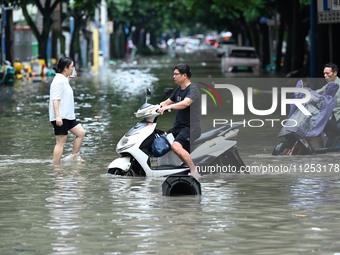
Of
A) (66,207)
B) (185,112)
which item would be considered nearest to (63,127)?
(185,112)

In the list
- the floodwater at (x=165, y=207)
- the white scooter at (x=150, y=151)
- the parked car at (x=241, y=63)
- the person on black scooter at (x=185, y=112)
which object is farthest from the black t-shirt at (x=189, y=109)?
the parked car at (x=241, y=63)

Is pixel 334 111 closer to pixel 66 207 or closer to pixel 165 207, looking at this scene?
pixel 165 207

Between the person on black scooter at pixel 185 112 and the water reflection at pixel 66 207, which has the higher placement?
the person on black scooter at pixel 185 112

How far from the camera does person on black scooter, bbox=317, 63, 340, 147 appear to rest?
58.6ft

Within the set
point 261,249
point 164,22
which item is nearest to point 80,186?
point 261,249

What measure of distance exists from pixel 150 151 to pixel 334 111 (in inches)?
153

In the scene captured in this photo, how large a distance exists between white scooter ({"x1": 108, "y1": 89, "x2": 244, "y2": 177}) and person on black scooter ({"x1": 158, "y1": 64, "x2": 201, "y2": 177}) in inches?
7.7

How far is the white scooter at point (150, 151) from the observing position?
15.5 metres

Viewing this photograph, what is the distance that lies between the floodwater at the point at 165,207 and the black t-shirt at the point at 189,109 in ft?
2.52

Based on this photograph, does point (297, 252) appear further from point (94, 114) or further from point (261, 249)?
point (94, 114)

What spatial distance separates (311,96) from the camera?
17.9m

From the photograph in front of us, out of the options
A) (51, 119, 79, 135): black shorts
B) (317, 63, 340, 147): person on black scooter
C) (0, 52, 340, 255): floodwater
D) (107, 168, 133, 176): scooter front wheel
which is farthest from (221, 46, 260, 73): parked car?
(107, 168, 133, 176): scooter front wheel

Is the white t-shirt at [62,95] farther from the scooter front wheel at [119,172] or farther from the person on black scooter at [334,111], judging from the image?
the person on black scooter at [334,111]

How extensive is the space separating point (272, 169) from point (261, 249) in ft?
22.0
